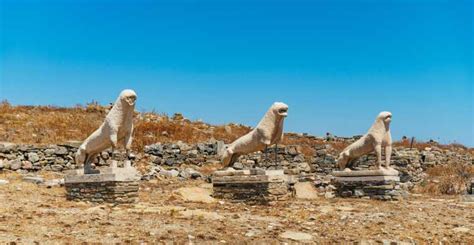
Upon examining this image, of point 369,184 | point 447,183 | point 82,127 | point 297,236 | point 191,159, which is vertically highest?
point 82,127

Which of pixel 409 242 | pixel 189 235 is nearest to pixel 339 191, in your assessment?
pixel 409 242

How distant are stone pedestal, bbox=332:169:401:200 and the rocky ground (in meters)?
0.62

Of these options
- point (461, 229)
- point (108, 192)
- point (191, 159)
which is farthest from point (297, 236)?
point (191, 159)

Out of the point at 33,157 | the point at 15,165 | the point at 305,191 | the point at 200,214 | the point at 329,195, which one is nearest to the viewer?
the point at 200,214

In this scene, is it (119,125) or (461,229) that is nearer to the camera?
(461,229)

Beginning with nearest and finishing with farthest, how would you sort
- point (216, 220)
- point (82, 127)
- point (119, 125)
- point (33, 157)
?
point (216, 220)
point (119, 125)
point (33, 157)
point (82, 127)

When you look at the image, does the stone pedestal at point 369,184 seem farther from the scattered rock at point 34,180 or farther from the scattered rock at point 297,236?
the scattered rock at point 34,180

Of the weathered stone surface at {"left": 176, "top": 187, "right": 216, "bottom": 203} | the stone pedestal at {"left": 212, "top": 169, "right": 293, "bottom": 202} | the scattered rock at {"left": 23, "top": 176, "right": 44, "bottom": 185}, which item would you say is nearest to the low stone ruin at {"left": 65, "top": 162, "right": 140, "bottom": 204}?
the weathered stone surface at {"left": 176, "top": 187, "right": 216, "bottom": 203}

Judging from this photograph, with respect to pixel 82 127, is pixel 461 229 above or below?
below

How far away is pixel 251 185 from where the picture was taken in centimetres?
1271

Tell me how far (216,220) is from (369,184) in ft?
21.2

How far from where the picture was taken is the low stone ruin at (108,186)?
11.5 meters

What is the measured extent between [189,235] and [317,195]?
8116 mm

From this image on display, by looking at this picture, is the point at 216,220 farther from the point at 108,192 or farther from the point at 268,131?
the point at 268,131
